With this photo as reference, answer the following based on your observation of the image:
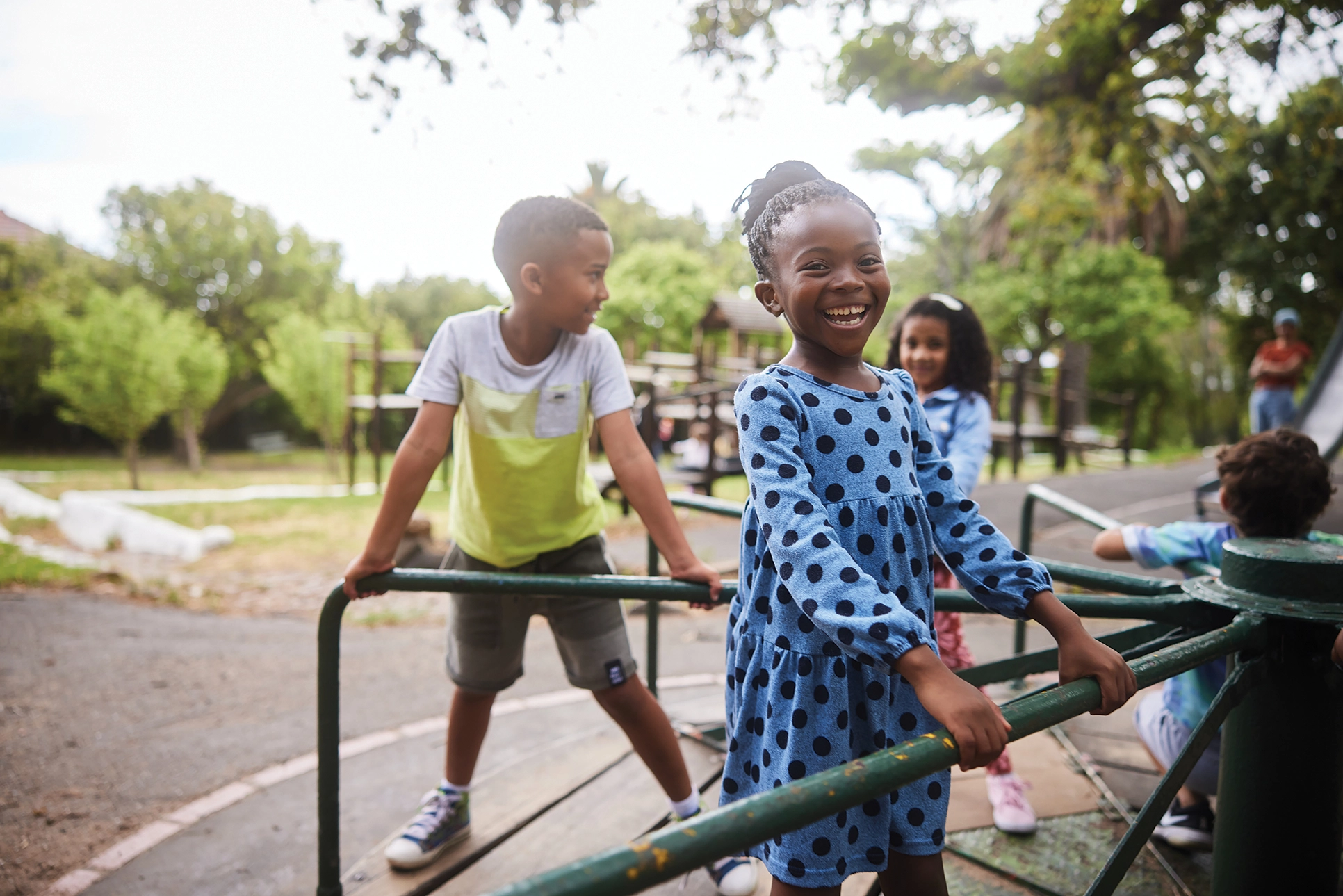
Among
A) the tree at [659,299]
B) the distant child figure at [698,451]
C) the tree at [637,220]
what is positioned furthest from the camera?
the tree at [637,220]

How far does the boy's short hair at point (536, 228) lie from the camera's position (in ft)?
6.56

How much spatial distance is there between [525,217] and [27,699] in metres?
3.99

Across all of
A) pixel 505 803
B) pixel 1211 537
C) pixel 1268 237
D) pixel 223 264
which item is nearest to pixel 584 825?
pixel 505 803

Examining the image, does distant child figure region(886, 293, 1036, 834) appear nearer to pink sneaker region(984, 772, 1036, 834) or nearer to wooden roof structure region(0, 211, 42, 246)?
pink sneaker region(984, 772, 1036, 834)

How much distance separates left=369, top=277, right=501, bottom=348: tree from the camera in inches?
1423

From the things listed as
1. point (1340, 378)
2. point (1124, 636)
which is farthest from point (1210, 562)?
point (1340, 378)

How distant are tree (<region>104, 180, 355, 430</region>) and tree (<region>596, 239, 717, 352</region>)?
38.4 feet

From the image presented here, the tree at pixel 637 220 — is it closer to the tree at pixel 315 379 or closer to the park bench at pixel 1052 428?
the tree at pixel 315 379

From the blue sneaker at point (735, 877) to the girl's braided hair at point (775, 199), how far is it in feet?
4.59

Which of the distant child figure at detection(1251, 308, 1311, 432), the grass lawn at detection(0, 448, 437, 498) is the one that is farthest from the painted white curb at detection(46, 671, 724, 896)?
the grass lawn at detection(0, 448, 437, 498)

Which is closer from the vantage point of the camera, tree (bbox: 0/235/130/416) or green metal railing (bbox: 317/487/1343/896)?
green metal railing (bbox: 317/487/1343/896)

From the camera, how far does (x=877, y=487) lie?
121 cm

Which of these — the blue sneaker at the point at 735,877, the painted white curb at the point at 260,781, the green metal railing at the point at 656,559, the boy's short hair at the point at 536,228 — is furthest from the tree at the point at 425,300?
the blue sneaker at the point at 735,877

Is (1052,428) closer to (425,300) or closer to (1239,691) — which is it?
(1239,691)
